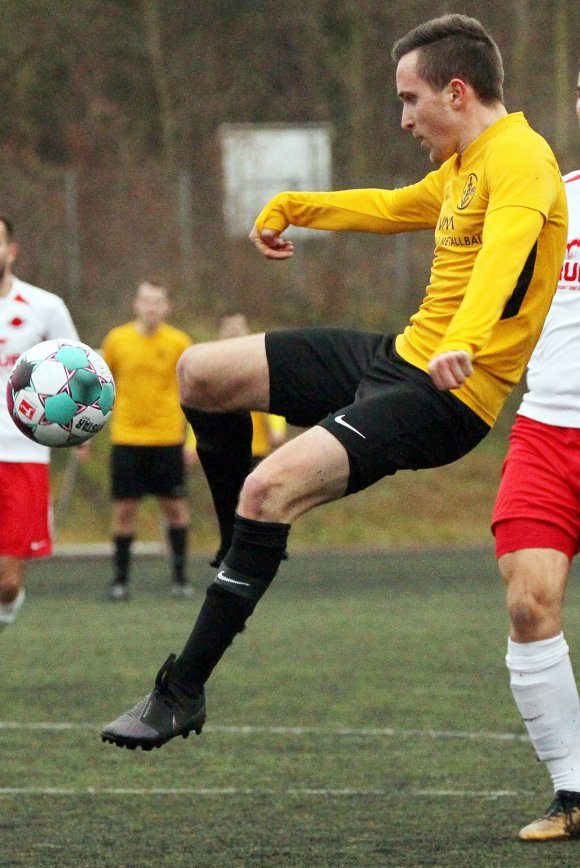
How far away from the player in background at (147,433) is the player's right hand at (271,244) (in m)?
7.82

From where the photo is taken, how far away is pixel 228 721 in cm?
777

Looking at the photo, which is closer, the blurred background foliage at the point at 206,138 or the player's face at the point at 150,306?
the player's face at the point at 150,306

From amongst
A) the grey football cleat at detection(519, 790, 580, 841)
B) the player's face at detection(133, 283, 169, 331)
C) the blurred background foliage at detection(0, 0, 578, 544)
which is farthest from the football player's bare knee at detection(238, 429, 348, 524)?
the blurred background foliage at detection(0, 0, 578, 544)

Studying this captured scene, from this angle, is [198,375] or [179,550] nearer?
[198,375]

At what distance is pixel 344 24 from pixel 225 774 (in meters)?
18.8

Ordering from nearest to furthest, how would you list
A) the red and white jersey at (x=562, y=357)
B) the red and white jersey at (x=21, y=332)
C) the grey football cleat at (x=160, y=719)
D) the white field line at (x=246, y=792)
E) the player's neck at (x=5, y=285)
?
the grey football cleat at (x=160, y=719)
the red and white jersey at (x=562, y=357)
the white field line at (x=246, y=792)
the red and white jersey at (x=21, y=332)
the player's neck at (x=5, y=285)

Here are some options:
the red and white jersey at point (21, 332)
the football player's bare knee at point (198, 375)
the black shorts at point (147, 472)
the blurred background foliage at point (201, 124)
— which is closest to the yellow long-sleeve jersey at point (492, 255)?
the football player's bare knee at point (198, 375)

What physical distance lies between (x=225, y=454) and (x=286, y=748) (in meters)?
2.17

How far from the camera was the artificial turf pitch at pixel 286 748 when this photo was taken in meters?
5.34

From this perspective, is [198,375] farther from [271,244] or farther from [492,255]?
[492,255]

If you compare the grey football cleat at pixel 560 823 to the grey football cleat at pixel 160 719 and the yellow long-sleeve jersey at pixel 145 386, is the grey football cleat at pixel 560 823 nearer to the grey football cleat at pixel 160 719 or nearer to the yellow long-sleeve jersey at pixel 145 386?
the grey football cleat at pixel 160 719

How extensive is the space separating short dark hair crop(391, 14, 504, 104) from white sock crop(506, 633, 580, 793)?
1.81 metres

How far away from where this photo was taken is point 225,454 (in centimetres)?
538

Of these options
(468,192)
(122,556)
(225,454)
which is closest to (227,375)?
(225,454)
